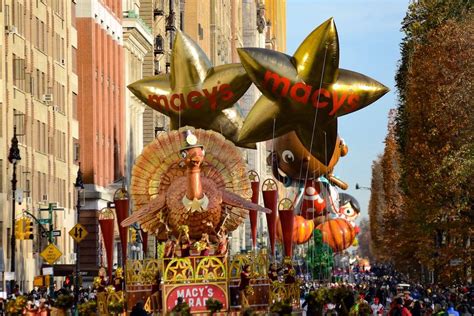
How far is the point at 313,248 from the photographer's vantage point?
234 feet

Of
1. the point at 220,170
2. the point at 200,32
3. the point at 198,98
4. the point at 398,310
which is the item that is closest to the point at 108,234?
the point at 220,170

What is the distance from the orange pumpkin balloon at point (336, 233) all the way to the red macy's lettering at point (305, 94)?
31858mm

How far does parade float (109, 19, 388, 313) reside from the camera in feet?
114

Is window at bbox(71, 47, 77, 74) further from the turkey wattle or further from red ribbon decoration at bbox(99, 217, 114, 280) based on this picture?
the turkey wattle

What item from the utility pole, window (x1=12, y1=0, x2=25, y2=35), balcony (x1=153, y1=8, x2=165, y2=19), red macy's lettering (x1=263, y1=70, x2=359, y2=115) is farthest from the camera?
balcony (x1=153, y1=8, x2=165, y2=19)

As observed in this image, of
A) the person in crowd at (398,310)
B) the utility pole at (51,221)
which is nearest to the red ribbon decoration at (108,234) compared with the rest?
the person in crowd at (398,310)

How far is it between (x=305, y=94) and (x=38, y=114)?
30200mm

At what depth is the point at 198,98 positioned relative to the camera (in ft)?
143

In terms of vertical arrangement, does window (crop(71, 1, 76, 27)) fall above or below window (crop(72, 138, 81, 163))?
above

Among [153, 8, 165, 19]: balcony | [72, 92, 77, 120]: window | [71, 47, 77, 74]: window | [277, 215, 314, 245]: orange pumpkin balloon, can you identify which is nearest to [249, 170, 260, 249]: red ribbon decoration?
[277, 215, 314, 245]: orange pumpkin balloon

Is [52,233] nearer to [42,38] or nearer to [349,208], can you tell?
[42,38]

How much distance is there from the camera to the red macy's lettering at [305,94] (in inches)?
1647

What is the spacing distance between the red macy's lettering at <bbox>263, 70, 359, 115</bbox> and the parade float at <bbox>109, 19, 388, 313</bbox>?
0.08 feet

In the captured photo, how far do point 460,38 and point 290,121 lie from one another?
68.2 feet
